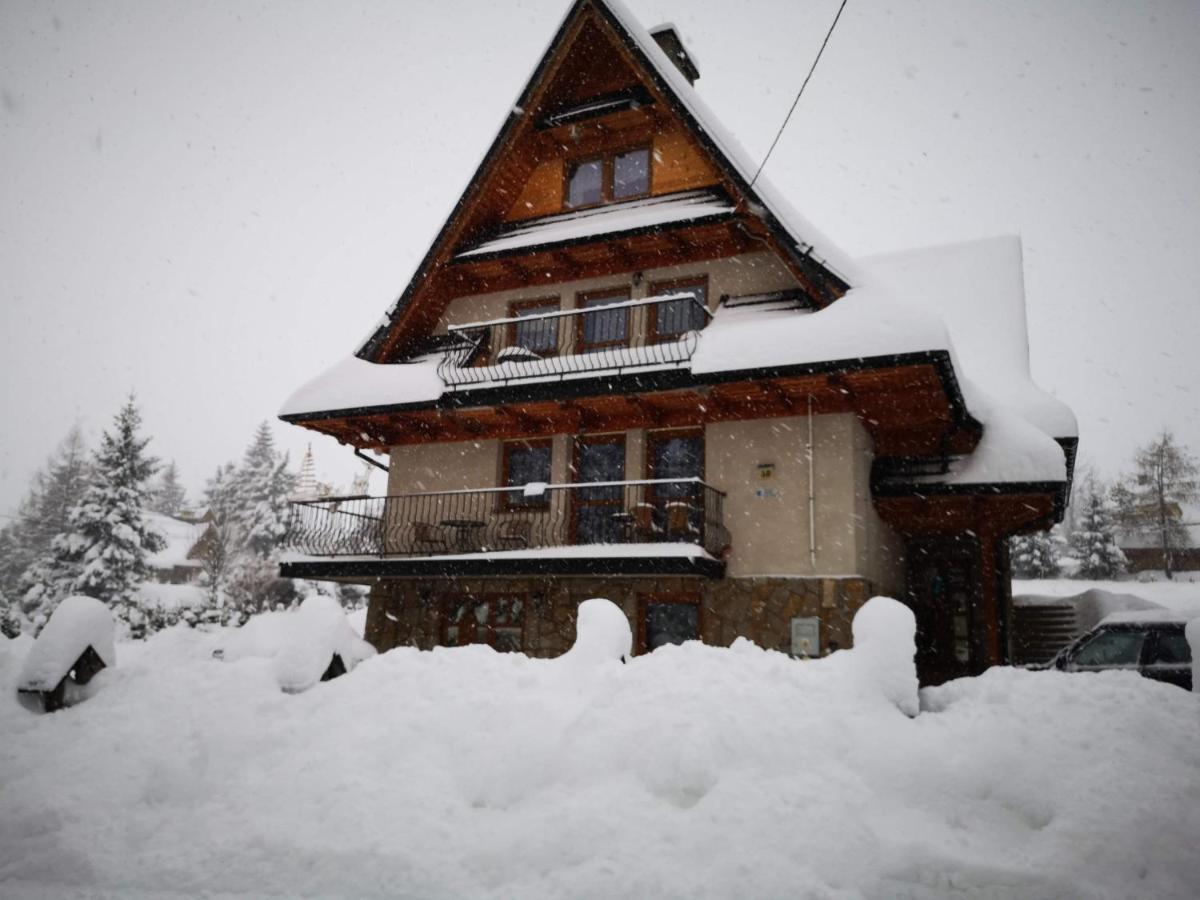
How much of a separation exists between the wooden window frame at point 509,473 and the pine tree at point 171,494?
8276cm

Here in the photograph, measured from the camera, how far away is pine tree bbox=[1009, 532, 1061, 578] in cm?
3850

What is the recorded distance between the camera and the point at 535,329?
47.2 feet

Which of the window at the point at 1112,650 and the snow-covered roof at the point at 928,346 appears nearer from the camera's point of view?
the window at the point at 1112,650

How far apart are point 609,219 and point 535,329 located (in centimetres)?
244

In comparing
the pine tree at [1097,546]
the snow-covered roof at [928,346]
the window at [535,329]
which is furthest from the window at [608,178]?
the pine tree at [1097,546]

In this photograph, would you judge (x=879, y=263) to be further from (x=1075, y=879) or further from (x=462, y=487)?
(x=1075, y=879)

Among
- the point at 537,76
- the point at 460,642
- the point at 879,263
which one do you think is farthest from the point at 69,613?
the point at 879,263

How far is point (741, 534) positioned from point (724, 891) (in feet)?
27.7

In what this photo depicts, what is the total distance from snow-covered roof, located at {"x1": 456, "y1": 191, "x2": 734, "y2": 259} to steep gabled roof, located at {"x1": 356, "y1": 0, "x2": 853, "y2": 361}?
58cm

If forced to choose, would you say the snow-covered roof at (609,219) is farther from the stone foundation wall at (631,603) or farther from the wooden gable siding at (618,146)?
the stone foundation wall at (631,603)

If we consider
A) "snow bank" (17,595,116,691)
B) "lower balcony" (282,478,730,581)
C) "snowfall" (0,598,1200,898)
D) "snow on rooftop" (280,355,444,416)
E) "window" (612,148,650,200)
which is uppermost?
"window" (612,148,650,200)

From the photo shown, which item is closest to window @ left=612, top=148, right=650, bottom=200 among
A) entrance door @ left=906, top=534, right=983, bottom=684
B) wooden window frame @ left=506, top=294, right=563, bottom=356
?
wooden window frame @ left=506, top=294, right=563, bottom=356

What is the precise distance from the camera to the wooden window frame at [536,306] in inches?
550

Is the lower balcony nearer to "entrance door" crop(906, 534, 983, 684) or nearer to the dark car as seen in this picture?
the dark car
